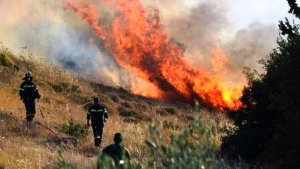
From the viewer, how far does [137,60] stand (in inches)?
2053

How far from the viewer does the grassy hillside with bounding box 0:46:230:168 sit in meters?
15.3

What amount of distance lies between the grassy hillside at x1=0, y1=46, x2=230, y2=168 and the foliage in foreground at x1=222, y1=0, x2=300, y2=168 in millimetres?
2014

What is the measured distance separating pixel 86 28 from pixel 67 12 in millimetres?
3700

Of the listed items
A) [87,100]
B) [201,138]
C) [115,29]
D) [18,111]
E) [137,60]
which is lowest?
[201,138]

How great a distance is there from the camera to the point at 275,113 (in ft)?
55.8

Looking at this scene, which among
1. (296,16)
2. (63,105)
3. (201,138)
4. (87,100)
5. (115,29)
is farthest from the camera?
(115,29)

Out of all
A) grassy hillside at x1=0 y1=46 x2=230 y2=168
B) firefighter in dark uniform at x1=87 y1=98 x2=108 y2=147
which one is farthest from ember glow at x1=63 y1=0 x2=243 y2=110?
firefighter in dark uniform at x1=87 y1=98 x2=108 y2=147

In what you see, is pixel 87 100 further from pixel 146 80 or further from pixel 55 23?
pixel 55 23

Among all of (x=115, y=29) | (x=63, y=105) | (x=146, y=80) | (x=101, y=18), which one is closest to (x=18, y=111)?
(x=63, y=105)

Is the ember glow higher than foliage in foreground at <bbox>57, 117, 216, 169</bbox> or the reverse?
higher

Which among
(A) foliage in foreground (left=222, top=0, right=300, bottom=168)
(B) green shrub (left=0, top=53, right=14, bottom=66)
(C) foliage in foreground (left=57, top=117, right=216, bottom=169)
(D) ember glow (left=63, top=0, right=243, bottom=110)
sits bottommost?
(C) foliage in foreground (left=57, top=117, right=216, bottom=169)

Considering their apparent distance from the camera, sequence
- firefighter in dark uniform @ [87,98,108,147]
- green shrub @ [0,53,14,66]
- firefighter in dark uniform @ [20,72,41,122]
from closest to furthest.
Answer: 1. firefighter in dark uniform @ [87,98,108,147]
2. firefighter in dark uniform @ [20,72,41,122]
3. green shrub @ [0,53,14,66]

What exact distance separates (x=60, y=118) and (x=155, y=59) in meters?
27.6

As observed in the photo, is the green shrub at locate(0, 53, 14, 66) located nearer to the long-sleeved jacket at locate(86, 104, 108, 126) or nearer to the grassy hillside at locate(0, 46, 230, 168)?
the grassy hillside at locate(0, 46, 230, 168)
